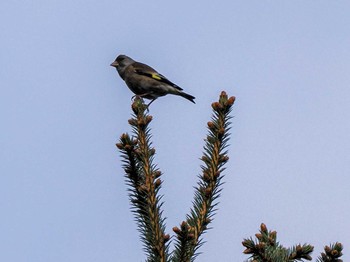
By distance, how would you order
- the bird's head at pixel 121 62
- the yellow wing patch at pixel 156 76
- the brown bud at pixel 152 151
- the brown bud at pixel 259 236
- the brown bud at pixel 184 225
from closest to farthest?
the brown bud at pixel 184 225 → the brown bud at pixel 259 236 → the brown bud at pixel 152 151 → the yellow wing patch at pixel 156 76 → the bird's head at pixel 121 62

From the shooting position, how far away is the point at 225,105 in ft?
13.1

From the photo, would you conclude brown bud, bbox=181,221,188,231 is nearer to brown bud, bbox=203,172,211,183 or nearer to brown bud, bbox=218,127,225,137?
brown bud, bbox=203,172,211,183

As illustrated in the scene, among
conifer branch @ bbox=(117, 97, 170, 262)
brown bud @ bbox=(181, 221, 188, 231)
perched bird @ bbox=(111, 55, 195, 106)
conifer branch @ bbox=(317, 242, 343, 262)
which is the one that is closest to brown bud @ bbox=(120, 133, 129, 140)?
conifer branch @ bbox=(117, 97, 170, 262)

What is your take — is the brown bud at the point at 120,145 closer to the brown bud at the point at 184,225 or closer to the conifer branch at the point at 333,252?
the brown bud at the point at 184,225

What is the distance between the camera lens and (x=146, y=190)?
12.4 ft

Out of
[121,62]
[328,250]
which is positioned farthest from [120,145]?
[121,62]

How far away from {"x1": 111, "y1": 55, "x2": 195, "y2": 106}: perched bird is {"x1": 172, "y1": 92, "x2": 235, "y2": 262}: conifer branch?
6.97 m

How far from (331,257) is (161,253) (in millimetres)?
982

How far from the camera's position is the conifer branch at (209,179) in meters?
3.45

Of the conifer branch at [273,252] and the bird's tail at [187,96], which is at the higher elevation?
the bird's tail at [187,96]

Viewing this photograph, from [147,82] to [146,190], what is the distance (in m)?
7.44

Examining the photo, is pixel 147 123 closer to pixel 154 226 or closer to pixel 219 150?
pixel 219 150

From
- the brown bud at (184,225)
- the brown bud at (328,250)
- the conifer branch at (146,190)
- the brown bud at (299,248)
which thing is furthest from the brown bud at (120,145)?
the brown bud at (328,250)

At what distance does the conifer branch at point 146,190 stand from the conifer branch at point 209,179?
0.16m
